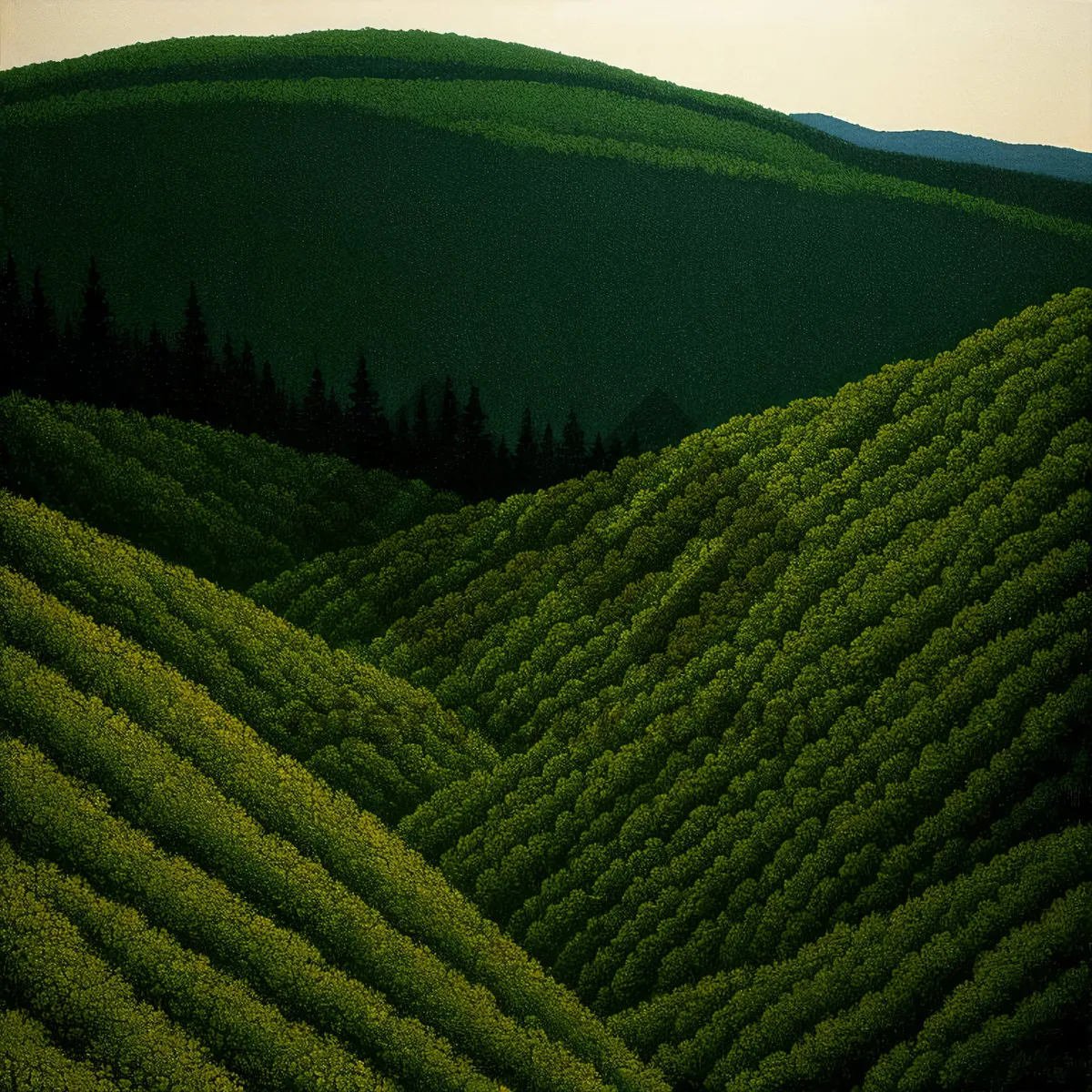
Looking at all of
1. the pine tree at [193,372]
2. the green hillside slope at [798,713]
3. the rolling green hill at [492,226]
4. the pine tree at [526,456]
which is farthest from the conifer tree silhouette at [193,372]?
the pine tree at [526,456]

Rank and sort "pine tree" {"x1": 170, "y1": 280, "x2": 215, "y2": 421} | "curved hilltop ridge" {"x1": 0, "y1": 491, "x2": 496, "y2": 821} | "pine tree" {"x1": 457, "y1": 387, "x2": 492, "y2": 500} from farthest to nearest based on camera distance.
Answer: "pine tree" {"x1": 457, "y1": 387, "x2": 492, "y2": 500}, "pine tree" {"x1": 170, "y1": 280, "x2": 215, "y2": 421}, "curved hilltop ridge" {"x1": 0, "y1": 491, "x2": 496, "y2": 821}

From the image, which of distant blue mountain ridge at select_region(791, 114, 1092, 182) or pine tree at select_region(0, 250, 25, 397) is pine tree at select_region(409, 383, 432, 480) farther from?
distant blue mountain ridge at select_region(791, 114, 1092, 182)

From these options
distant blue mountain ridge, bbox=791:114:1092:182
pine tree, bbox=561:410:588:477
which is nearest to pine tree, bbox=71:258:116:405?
pine tree, bbox=561:410:588:477

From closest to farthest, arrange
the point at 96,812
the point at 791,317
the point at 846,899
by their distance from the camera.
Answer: the point at 96,812 < the point at 846,899 < the point at 791,317

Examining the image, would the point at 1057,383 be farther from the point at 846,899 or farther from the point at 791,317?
the point at 846,899

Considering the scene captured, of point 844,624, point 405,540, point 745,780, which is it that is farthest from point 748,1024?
point 405,540

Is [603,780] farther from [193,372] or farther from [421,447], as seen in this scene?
[193,372]
